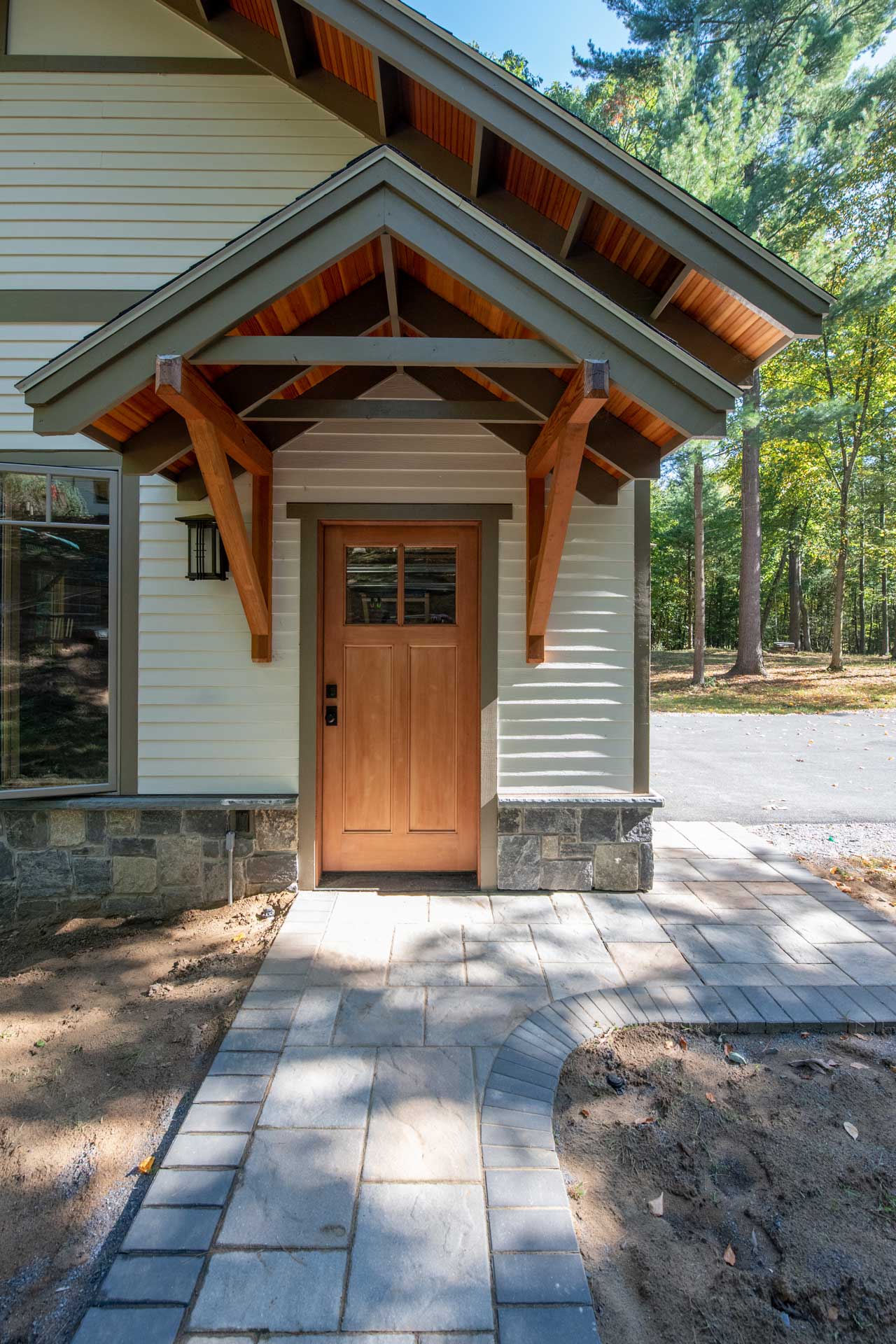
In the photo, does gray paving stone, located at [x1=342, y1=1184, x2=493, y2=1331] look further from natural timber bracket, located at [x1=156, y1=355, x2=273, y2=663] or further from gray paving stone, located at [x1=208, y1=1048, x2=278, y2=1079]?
natural timber bracket, located at [x1=156, y1=355, x2=273, y2=663]

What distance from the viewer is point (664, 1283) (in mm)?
1720

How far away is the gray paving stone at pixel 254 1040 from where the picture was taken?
2.60 meters

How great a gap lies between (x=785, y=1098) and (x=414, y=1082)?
4.22 ft

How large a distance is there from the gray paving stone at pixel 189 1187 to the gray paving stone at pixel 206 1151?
1.2 inches

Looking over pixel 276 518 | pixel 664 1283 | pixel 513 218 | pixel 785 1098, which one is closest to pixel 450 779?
pixel 276 518

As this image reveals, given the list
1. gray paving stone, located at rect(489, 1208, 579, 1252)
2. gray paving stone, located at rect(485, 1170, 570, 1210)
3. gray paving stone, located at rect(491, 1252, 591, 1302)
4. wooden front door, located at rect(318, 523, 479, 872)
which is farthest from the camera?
wooden front door, located at rect(318, 523, 479, 872)

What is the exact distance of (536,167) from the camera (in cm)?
346

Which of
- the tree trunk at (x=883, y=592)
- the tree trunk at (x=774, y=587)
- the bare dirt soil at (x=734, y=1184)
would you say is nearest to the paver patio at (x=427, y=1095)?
the bare dirt soil at (x=734, y=1184)

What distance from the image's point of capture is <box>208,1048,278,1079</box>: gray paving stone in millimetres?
2461

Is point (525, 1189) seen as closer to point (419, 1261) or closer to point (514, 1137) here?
point (514, 1137)

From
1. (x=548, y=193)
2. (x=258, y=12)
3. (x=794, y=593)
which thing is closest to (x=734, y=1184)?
(x=548, y=193)

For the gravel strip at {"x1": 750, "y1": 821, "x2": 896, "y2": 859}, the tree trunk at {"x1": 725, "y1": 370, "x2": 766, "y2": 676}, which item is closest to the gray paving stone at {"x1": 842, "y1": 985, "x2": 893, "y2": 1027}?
the gravel strip at {"x1": 750, "y1": 821, "x2": 896, "y2": 859}

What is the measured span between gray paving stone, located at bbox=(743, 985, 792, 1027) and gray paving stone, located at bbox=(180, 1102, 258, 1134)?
2.02m

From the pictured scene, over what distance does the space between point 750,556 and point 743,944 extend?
12.1 metres
